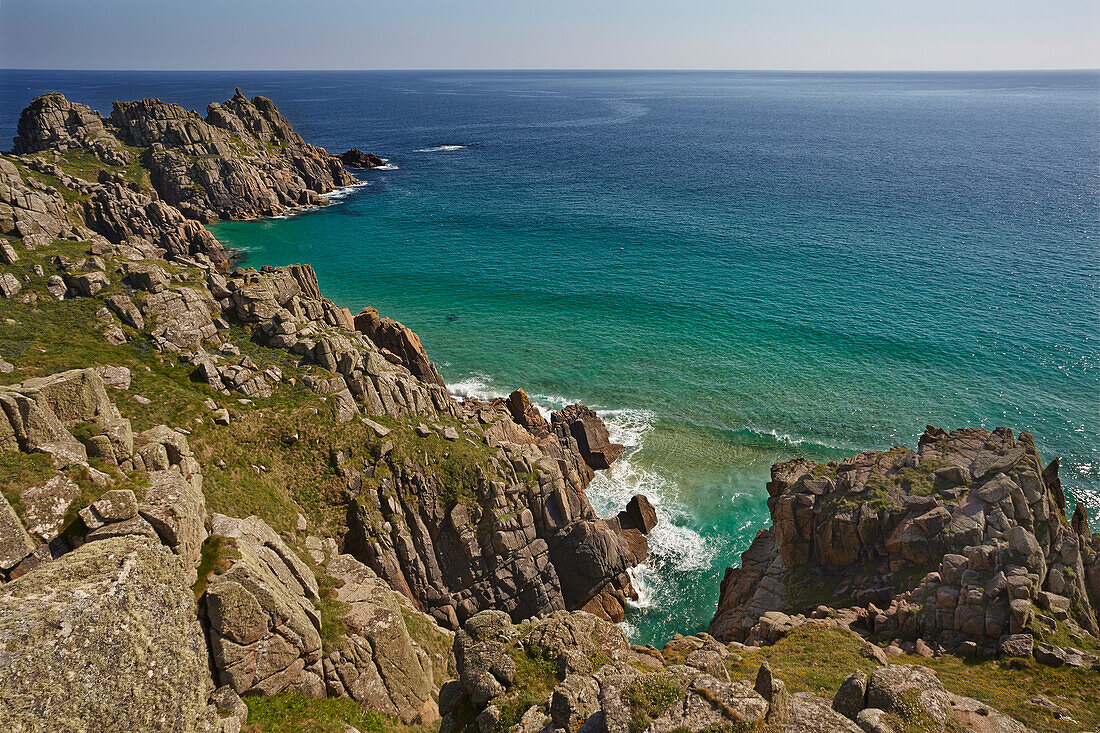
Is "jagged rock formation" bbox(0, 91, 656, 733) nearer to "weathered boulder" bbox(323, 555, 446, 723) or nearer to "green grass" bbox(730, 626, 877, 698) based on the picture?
"weathered boulder" bbox(323, 555, 446, 723)

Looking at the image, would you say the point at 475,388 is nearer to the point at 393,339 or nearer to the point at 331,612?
the point at 393,339

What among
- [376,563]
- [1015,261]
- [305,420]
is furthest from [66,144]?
[1015,261]

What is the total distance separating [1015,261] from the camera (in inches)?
4126

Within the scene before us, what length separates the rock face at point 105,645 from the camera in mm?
14727

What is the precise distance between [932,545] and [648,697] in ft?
87.5

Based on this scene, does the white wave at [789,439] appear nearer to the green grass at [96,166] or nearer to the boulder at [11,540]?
the boulder at [11,540]

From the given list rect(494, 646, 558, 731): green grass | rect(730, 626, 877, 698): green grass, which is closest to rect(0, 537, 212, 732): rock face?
rect(494, 646, 558, 731): green grass

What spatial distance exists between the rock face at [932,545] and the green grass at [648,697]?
62.3 ft

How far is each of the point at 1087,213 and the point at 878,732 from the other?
540 ft

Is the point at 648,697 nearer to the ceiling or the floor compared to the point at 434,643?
nearer to the ceiling

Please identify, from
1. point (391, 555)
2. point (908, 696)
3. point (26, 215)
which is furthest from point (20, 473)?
point (26, 215)

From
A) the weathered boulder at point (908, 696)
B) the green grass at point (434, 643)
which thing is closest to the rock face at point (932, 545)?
the weathered boulder at point (908, 696)

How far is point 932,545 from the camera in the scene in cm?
3578

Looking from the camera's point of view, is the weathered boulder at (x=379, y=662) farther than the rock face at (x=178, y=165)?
No
